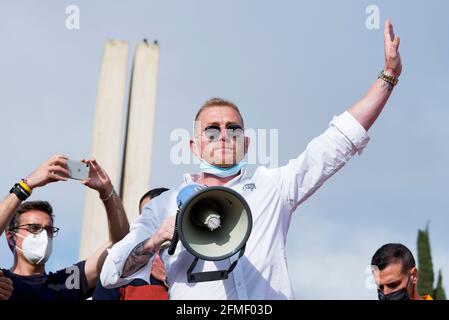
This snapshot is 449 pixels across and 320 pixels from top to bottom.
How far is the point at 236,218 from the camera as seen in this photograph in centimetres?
363

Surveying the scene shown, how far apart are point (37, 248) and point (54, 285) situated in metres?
0.32

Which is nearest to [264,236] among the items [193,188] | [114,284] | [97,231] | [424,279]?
[193,188]

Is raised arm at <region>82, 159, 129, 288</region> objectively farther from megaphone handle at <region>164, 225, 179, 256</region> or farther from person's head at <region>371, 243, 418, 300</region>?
person's head at <region>371, 243, 418, 300</region>

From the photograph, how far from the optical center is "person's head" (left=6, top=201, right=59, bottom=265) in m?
5.59

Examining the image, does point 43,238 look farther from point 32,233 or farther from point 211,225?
point 211,225

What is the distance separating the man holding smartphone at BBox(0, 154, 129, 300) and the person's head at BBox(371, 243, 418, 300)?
6.87ft

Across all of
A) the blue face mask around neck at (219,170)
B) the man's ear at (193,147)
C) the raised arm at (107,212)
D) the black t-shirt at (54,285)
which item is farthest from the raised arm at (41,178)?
the blue face mask around neck at (219,170)

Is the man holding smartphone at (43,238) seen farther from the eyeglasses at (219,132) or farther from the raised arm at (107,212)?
the eyeglasses at (219,132)

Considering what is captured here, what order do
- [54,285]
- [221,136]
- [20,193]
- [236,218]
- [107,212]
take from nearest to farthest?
[236,218]
[221,136]
[20,193]
[107,212]
[54,285]

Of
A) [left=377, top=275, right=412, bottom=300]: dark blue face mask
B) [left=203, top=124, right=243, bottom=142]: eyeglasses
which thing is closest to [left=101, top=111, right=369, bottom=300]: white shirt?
[left=203, top=124, right=243, bottom=142]: eyeglasses

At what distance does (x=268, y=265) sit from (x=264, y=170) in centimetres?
52

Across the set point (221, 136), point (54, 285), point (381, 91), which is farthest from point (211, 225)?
point (54, 285)
